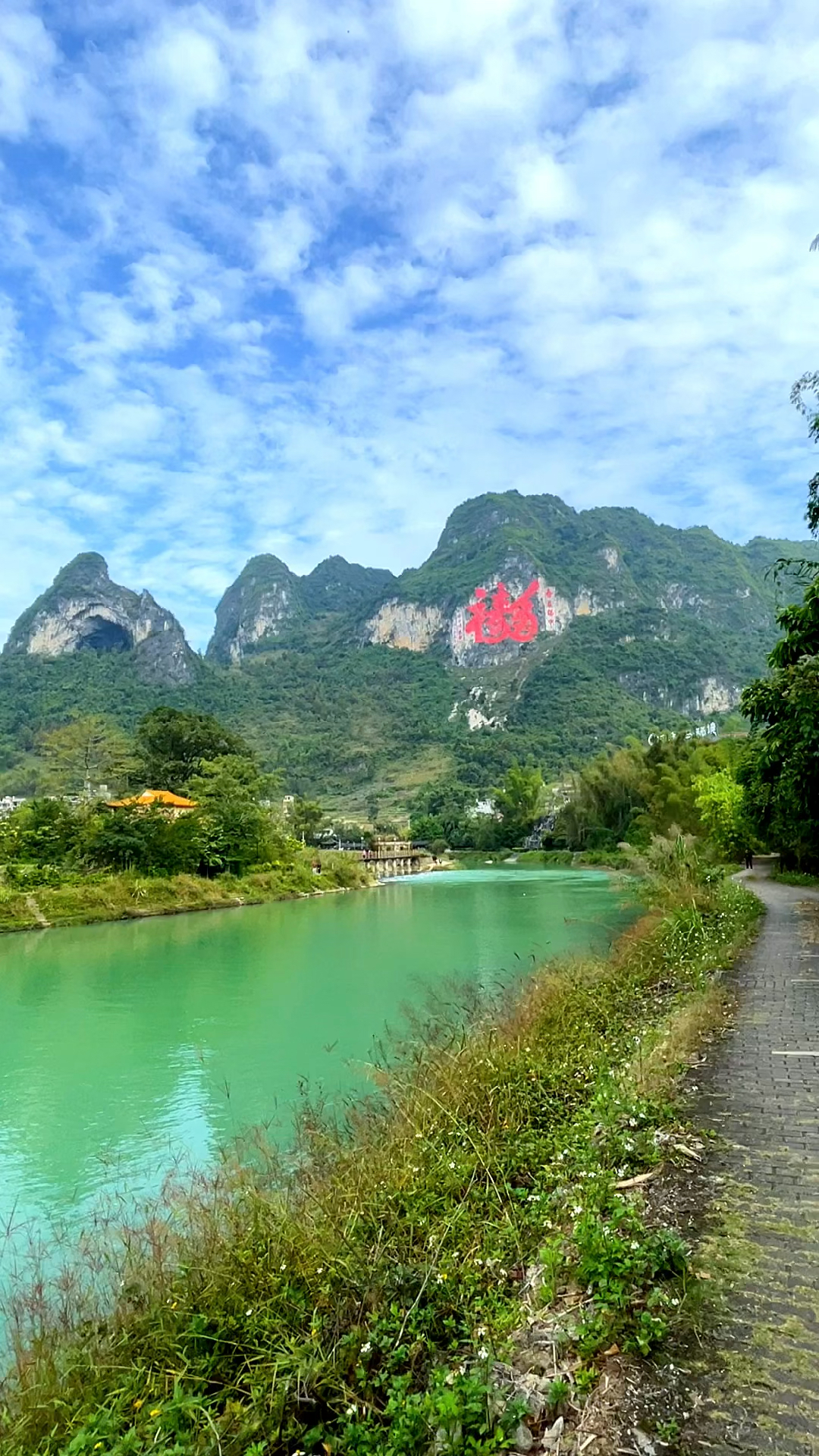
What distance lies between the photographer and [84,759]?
122 ft

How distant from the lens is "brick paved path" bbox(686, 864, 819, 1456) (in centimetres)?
186

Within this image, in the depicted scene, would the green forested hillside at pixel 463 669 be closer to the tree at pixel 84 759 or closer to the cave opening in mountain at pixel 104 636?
the cave opening in mountain at pixel 104 636

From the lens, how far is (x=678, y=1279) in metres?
2.42

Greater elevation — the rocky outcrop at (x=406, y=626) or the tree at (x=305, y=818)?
the rocky outcrop at (x=406, y=626)

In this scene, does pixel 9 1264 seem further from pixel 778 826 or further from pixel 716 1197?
pixel 778 826

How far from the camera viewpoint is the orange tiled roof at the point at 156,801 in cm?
3059

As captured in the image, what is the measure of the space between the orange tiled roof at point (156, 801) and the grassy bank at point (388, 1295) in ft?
92.8

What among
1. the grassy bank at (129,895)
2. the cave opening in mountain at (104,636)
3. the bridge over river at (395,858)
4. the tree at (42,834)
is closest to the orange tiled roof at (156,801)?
the tree at (42,834)

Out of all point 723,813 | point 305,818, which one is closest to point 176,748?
point 305,818

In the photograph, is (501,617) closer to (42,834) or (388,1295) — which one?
(42,834)

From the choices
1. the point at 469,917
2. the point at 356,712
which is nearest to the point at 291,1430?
the point at 469,917

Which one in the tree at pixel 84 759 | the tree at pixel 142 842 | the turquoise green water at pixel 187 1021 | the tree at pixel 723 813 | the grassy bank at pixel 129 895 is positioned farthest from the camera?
the tree at pixel 84 759

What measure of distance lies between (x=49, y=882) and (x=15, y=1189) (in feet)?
72.8

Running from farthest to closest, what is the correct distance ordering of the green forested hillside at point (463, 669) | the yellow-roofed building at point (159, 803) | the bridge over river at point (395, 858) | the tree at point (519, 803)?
the green forested hillside at point (463, 669), the tree at point (519, 803), the bridge over river at point (395, 858), the yellow-roofed building at point (159, 803)
